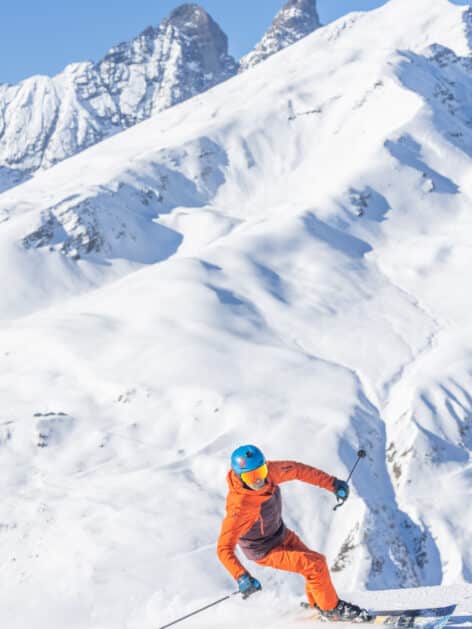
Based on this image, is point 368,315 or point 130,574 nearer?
point 130,574

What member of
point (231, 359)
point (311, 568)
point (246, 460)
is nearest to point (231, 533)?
point (246, 460)

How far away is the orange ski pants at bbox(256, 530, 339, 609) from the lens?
30.6 ft

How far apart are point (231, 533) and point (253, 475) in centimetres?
77

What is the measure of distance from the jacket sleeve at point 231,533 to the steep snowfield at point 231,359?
1879 mm

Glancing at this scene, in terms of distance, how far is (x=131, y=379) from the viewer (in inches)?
2019

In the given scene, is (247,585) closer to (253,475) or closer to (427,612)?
(253,475)

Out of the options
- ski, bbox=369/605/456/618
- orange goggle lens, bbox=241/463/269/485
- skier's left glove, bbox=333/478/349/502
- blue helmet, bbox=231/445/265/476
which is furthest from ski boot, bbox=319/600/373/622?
blue helmet, bbox=231/445/265/476

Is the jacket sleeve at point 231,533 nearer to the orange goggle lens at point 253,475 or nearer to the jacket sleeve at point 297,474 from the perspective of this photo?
the orange goggle lens at point 253,475

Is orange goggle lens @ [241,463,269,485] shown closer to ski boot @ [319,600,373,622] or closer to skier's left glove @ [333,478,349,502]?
skier's left glove @ [333,478,349,502]

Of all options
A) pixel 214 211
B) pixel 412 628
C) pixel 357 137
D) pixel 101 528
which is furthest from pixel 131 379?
pixel 357 137

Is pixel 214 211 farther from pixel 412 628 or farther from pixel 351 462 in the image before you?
pixel 412 628

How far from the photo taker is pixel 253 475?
352 inches

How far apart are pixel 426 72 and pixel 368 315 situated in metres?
72.1

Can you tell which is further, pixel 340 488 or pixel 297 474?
pixel 297 474
